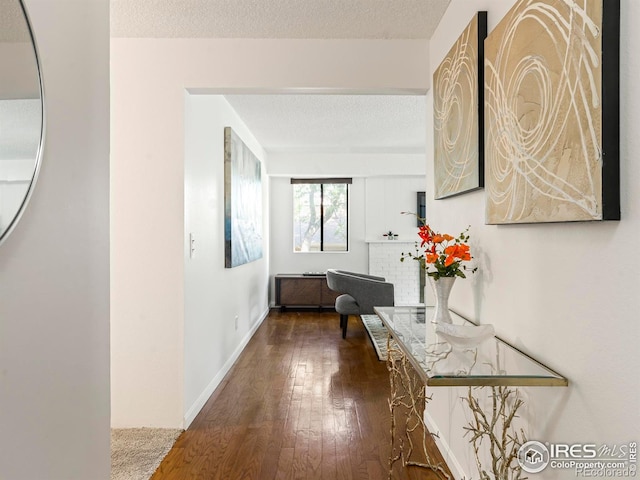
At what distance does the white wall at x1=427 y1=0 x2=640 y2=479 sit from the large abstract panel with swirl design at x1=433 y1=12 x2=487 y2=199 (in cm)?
12

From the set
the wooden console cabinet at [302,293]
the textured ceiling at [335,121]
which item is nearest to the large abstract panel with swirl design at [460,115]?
the textured ceiling at [335,121]

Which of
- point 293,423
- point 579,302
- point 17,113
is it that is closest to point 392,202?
point 293,423

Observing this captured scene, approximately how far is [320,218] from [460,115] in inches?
222

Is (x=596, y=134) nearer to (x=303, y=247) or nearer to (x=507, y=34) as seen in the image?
(x=507, y=34)

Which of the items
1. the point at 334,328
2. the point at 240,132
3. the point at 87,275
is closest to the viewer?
the point at 87,275

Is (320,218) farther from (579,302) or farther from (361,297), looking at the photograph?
(579,302)

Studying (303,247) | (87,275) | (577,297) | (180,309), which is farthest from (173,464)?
(303,247)

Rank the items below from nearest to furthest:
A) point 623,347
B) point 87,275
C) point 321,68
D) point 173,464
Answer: point 623,347 → point 87,275 → point 173,464 → point 321,68

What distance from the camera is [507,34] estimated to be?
5.25 feet

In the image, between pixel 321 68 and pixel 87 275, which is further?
pixel 321 68

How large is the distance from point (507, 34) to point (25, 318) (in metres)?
1.73

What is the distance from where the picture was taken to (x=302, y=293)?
7.16m

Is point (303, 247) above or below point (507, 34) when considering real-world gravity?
below

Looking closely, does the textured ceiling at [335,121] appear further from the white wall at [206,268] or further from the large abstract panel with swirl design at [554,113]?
the large abstract panel with swirl design at [554,113]
